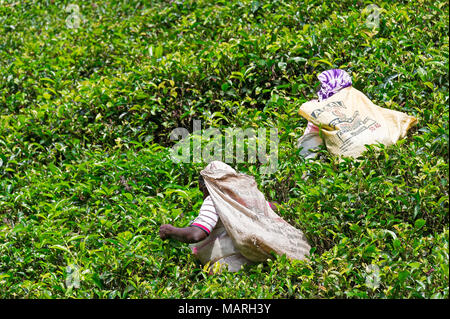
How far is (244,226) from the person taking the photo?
3.64m

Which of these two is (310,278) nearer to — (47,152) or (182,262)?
(182,262)

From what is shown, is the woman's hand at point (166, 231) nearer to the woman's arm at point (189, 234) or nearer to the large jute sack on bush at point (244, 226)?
the woman's arm at point (189, 234)

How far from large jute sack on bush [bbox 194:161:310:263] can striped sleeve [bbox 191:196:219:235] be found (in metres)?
0.06

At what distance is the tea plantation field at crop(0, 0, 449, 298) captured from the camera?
11.9ft

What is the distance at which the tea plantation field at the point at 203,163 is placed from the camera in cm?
362

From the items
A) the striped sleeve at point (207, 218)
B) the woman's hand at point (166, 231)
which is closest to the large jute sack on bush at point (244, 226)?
the striped sleeve at point (207, 218)

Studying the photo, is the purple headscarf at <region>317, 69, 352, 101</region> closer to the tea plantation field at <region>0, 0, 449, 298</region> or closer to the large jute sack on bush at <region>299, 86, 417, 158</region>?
the large jute sack on bush at <region>299, 86, 417, 158</region>

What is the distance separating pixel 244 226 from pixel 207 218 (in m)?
0.24

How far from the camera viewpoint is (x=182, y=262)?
395 centimetres

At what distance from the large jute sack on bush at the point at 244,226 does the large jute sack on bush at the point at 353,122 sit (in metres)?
0.78

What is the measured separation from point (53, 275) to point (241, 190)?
1.25m

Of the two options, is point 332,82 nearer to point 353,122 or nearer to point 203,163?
point 353,122

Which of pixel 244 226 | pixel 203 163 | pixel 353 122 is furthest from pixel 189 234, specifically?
pixel 353 122
